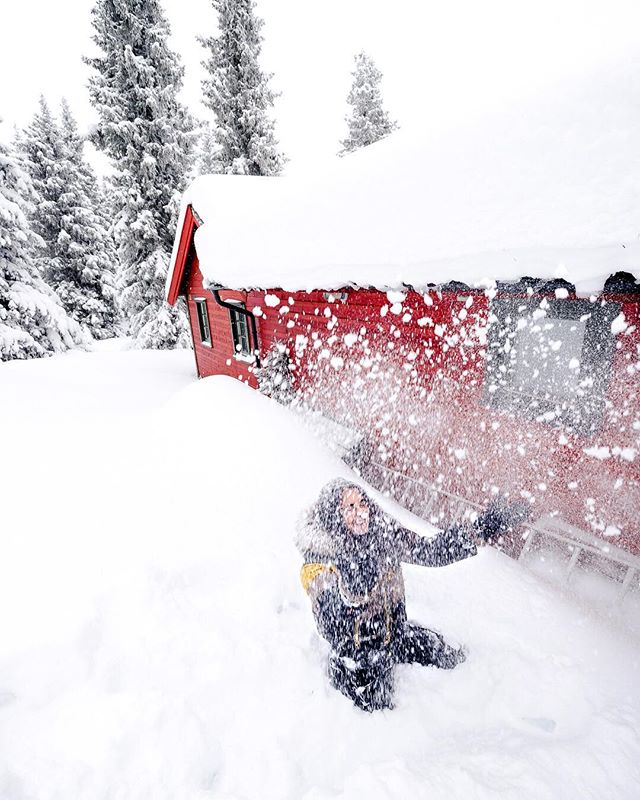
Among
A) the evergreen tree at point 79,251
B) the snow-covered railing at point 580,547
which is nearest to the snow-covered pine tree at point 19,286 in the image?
the evergreen tree at point 79,251

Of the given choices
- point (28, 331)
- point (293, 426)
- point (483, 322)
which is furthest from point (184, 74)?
point (483, 322)

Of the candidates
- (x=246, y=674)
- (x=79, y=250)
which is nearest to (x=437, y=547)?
(x=246, y=674)

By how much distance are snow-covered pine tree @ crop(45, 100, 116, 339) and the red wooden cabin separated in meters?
18.1

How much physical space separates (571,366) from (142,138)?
15.7 metres

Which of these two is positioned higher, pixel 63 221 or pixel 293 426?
pixel 63 221

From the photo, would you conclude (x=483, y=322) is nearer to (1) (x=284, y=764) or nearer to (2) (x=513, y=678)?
(2) (x=513, y=678)

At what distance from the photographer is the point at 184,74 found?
14.0 metres

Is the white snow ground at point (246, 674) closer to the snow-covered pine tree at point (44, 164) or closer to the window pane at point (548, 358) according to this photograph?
the window pane at point (548, 358)

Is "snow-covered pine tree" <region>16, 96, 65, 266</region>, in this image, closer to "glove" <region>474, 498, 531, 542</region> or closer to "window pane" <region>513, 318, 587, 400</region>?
"window pane" <region>513, 318, 587, 400</region>

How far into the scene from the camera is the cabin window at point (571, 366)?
3092mm

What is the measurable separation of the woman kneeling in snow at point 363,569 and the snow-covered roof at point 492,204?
1625 mm

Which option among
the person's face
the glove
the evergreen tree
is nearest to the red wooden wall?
the glove

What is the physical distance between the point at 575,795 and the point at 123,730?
228cm

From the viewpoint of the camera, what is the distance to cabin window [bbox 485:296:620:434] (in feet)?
10.1
